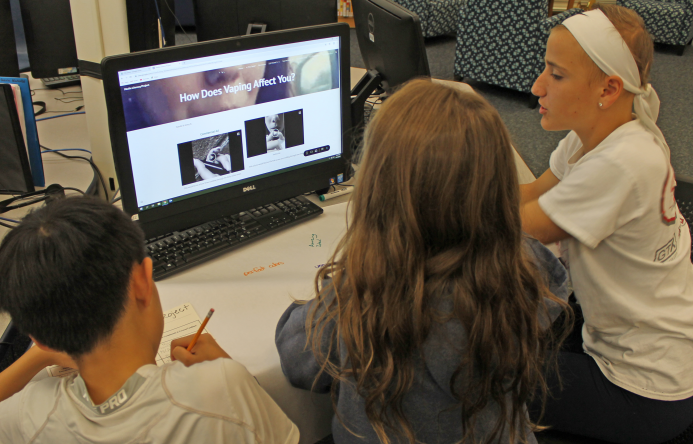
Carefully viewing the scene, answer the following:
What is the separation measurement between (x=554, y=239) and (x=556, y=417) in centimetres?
41

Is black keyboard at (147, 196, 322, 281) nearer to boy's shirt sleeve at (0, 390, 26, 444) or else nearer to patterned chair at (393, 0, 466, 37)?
boy's shirt sleeve at (0, 390, 26, 444)

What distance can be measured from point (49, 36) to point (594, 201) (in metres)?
1.78

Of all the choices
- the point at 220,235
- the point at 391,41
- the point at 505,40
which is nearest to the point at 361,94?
the point at 391,41

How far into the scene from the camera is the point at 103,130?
4.32 ft

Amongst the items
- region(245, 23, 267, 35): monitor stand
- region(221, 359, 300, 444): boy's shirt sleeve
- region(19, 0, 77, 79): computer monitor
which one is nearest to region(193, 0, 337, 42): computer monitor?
region(245, 23, 267, 35): monitor stand

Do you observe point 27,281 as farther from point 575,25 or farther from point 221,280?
point 575,25

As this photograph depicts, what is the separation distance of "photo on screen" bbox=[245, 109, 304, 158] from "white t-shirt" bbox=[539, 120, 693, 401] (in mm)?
573

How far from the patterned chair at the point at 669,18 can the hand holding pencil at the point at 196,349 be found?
503 cm

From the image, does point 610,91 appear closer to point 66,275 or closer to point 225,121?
point 225,121

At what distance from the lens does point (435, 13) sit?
4.96 m

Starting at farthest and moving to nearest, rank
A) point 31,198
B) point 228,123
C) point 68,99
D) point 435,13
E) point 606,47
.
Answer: point 435,13
point 68,99
point 31,198
point 228,123
point 606,47

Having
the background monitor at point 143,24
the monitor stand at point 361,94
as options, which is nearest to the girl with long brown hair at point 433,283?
the monitor stand at point 361,94

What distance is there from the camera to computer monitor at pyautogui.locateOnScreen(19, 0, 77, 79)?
1699mm

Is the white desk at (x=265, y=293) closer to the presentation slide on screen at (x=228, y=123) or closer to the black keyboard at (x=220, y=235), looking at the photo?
the black keyboard at (x=220, y=235)
